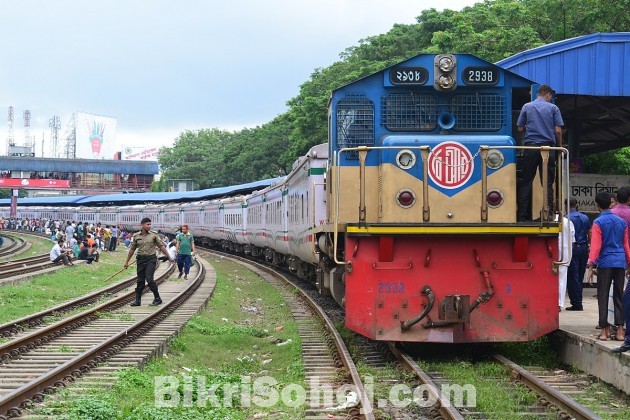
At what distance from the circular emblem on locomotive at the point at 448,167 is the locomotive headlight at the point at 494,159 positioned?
307 mm

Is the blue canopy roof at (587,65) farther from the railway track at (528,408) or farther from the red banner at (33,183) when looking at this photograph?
the red banner at (33,183)

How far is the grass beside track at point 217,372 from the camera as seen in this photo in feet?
22.2

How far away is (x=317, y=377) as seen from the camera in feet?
27.7

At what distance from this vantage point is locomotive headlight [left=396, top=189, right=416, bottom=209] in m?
8.79

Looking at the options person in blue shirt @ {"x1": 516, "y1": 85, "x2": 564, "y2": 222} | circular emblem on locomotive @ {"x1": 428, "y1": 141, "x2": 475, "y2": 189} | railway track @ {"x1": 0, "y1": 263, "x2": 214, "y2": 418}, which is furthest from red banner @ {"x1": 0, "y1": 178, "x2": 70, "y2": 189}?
person in blue shirt @ {"x1": 516, "y1": 85, "x2": 564, "y2": 222}

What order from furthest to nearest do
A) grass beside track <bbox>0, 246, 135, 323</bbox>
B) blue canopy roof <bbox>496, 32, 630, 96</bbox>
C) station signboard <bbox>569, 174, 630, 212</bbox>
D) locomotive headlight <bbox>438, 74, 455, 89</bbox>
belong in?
grass beside track <bbox>0, 246, 135, 323</bbox> < station signboard <bbox>569, 174, 630, 212</bbox> < blue canopy roof <bbox>496, 32, 630, 96</bbox> < locomotive headlight <bbox>438, 74, 455, 89</bbox>

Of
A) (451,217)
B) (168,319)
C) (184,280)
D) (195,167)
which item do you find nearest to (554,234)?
(451,217)

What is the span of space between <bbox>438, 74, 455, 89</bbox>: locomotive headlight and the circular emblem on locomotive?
963 mm

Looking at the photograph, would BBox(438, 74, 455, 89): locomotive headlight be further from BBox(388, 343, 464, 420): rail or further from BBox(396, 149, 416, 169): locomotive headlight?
BBox(388, 343, 464, 420): rail

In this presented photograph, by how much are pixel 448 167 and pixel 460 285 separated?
1.28 meters

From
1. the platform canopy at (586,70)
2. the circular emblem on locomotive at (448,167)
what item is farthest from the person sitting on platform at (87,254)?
the circular emblem on locomotive at (448,167)

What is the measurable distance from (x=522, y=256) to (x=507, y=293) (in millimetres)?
432

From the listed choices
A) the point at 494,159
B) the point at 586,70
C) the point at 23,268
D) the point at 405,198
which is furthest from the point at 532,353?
the point at 23,268

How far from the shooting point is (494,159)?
29.0ft
